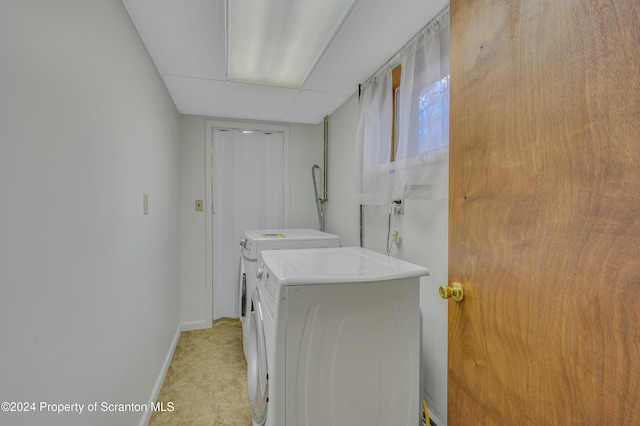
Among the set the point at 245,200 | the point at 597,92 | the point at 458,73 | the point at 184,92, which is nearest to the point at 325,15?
the point at 458,73

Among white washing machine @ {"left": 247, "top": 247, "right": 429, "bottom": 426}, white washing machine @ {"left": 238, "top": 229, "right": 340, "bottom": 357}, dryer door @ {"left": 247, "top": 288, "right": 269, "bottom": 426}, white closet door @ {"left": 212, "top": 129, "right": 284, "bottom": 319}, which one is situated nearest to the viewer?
white washing machine @ {"left": 247, "top": 247, "right": 429, "bottom": 426}

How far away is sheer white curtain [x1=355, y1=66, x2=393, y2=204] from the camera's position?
1703 millimetres

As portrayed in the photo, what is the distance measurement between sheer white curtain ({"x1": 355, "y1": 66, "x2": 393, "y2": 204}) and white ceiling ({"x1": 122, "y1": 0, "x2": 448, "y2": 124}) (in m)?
0.13

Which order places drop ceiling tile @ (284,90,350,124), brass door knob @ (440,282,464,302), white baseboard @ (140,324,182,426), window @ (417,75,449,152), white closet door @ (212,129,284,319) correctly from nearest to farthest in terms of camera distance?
1. brass door knob @ (440,282,464,302)
2. window @ (417,75,449,152)
3. white baseboard @ (140,324,182,426)
4. drop ceiling tile @ (284,90,350,124)
5. white closet door @ (212,129,284,319)

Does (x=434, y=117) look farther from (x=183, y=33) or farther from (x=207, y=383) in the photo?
(x=207, y=383)

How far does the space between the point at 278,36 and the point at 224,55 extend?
0.34 m

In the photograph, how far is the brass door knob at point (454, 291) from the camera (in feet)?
2.79

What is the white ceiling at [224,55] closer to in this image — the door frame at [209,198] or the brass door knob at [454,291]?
the door frame at [209,198]

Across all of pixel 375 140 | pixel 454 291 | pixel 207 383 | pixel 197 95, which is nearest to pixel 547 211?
pixel 454 291

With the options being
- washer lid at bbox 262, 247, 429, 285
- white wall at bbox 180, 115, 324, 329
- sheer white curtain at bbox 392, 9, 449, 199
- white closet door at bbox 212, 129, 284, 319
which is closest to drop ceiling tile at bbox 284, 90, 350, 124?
white closet door at bbox 212, 129, 284, 319

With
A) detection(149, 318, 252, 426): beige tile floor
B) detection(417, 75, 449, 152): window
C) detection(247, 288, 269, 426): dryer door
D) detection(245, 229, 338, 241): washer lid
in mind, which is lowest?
detection(149, 318, 252, 426): beige tile floor

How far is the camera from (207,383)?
192cm

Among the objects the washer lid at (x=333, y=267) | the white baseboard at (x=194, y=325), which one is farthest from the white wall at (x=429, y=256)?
the white baseboard at (x=194, y=325)

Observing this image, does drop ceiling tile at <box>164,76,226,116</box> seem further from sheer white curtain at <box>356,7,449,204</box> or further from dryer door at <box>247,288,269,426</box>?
dryer door at <box>247,288,269,426</box>
